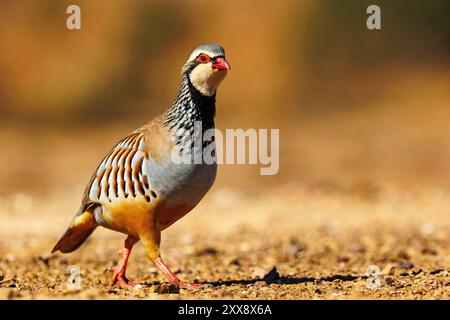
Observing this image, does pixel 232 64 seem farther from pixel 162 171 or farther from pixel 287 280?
pixel 162 171

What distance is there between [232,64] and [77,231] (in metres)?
19.9

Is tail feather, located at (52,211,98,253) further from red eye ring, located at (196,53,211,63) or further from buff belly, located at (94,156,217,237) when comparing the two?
red eye ring, located at (196,53,211,63)

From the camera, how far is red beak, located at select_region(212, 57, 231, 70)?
19.5 feet

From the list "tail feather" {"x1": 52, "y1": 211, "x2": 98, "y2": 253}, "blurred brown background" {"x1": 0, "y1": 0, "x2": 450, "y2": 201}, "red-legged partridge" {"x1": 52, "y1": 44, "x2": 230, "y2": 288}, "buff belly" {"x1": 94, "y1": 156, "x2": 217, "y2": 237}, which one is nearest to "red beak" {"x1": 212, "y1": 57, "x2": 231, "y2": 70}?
"red-legged partridge" {"x1": 52, "y1": 44, "x2": 230, "y2": 288}

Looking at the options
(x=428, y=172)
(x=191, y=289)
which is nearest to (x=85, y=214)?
(x=191, y=289)

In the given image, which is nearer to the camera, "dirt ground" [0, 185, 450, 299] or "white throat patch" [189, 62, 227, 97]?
"dirt ground" [0, 185, 450, 299]

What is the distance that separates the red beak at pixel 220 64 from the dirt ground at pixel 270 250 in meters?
1.57

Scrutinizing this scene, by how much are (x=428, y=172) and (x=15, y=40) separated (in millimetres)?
15745

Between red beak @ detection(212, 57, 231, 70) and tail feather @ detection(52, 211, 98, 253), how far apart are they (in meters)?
1.55

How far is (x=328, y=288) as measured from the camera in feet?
19.2

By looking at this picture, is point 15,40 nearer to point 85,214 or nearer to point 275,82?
point 275,82

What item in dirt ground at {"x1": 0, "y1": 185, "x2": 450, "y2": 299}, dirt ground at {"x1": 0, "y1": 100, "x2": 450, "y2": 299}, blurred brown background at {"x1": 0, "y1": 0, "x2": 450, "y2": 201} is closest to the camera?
dirt ground at {"x1": 0, "y1": 185, "x2": 450, "y2": 299}

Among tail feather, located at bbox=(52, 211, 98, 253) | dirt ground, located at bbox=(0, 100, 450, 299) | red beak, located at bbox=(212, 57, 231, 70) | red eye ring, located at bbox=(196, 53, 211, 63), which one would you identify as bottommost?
dirt ground, located at bbox=(0, 100, 450, 299)

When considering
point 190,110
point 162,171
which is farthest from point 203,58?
point 162,171
